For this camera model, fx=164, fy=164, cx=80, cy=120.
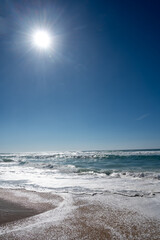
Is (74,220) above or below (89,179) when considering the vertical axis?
above

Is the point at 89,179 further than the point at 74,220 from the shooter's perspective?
Yes

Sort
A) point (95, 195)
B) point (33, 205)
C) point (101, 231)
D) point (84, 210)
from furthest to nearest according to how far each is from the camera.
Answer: point (95, 195), point (33, 205), point (84, 210), point (101, 231)

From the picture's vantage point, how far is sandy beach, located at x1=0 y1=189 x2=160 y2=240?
2.87 metres

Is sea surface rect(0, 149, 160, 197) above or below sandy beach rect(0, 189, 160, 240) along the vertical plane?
below

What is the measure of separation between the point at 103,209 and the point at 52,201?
5.51 feet

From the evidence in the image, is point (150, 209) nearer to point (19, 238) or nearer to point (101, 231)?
point (101, 231)

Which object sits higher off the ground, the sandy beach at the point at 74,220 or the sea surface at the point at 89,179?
the sandy beach at the point at 74,220

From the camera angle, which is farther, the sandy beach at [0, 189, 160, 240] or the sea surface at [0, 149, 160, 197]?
the sea surface at [0, 149, 160, 197]

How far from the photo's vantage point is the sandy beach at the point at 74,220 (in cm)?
287

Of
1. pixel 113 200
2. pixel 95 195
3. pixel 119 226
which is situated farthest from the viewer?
pixel 95 195

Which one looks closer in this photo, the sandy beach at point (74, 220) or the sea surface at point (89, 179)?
the sandy beach at point (74, 220)

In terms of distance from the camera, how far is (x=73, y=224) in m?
3.28

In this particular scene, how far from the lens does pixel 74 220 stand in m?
3.47

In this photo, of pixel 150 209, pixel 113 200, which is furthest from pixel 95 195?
pixel 150 209
